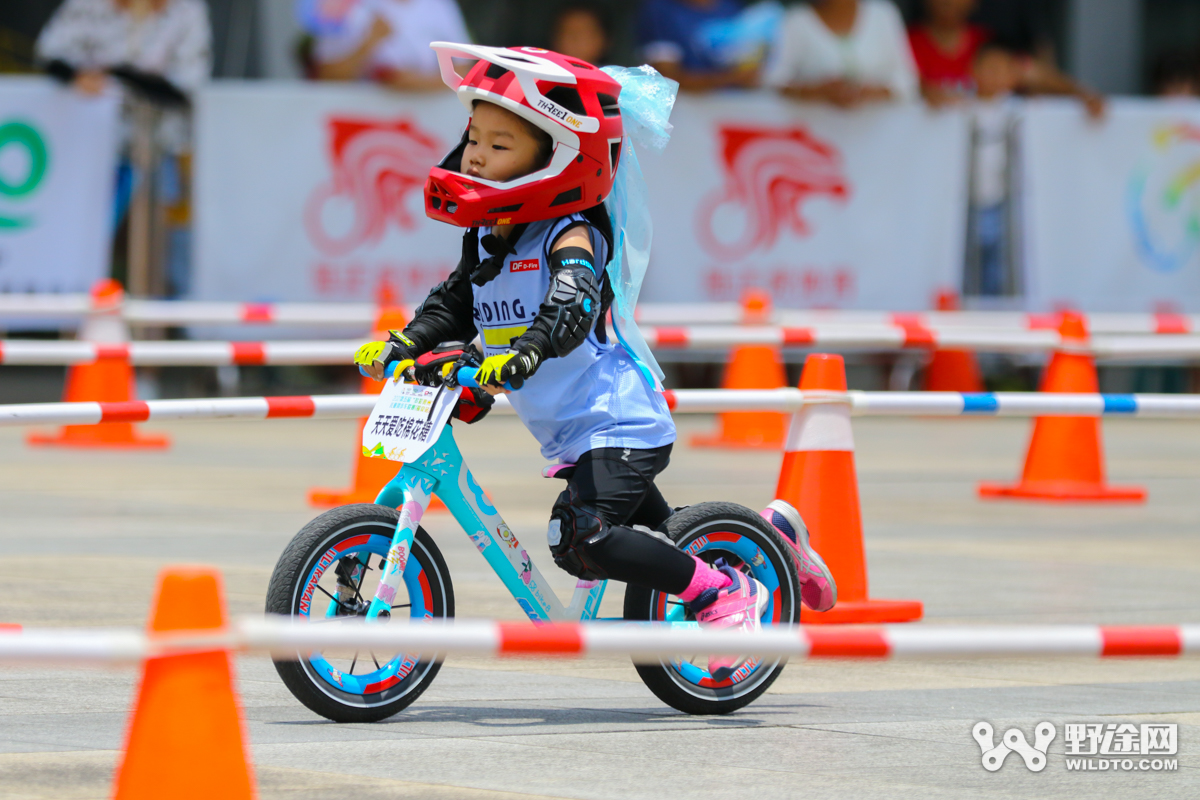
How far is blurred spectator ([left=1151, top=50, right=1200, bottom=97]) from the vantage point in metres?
17.4

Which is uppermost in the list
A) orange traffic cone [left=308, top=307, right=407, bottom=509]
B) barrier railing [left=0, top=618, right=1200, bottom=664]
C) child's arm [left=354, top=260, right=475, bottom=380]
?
child's arm [left=354, top=260, right=475, bottom=380]

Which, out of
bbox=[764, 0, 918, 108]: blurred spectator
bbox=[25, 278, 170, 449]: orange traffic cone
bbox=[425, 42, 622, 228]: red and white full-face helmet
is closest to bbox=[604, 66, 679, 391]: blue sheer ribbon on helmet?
bbox=[425, 42, 622, 228]: red and white full-face helmet

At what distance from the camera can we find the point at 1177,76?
57.2 feet

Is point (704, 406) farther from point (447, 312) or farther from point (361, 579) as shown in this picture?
point (361, 579)

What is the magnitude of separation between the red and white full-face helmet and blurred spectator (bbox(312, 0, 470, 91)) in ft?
30.2

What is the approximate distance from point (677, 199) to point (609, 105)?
31.6 feet

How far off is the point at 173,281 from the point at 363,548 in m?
9.75

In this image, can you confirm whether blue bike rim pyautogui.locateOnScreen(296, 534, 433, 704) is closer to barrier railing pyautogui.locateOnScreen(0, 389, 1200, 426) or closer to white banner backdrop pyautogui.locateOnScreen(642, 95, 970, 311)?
barrier railing pyautogui.locateOnScreen(0, 389, 1200, 426)

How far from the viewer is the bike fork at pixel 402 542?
4.85 meters

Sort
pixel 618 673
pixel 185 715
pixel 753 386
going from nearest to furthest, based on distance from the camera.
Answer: pixel 185 715 → pixel 618 673 → pixel 753 386

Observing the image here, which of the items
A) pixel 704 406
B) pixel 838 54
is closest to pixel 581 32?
pixel 838 54

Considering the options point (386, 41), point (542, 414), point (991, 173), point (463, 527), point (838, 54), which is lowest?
point (463, 527)

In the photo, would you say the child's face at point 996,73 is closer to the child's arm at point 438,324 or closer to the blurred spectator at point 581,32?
the blurred spectator at point 581,32

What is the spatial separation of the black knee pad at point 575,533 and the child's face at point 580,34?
1010cm
